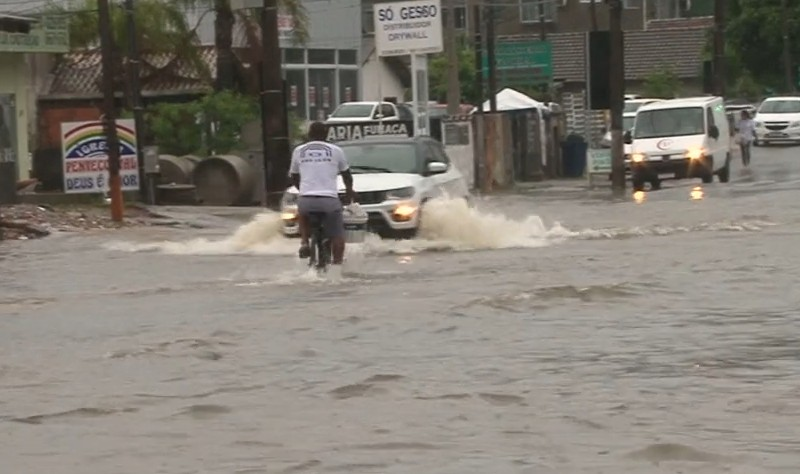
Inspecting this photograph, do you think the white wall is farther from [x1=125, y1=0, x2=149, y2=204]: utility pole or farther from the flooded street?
the flooded street

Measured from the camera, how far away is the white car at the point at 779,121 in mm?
57516

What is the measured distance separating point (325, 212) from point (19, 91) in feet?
70.7

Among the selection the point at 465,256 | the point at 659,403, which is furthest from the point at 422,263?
the point at 659,403

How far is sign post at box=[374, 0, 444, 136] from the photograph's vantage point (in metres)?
37.5

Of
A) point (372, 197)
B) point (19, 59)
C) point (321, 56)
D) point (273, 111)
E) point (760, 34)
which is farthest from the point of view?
point (760, 34)

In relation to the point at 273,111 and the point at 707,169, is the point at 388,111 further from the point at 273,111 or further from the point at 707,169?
the point at 273,111

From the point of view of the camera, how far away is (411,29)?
3781 centimetres

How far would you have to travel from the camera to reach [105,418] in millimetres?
10273

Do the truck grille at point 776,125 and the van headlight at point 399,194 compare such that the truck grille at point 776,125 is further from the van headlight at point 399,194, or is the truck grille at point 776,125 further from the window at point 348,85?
the van headlight at point 399,194

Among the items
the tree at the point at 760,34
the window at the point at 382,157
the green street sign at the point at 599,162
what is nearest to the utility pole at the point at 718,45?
the green street sign at the point at 599,162

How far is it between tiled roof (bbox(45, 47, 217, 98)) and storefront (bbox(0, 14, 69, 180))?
215 inches

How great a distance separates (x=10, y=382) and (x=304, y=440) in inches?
128

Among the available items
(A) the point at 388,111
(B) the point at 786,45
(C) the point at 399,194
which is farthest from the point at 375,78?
(C) the point at 399,194

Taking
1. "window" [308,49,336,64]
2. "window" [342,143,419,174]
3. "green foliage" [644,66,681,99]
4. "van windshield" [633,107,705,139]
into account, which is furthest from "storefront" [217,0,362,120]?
"window" [342,143,419,174]
